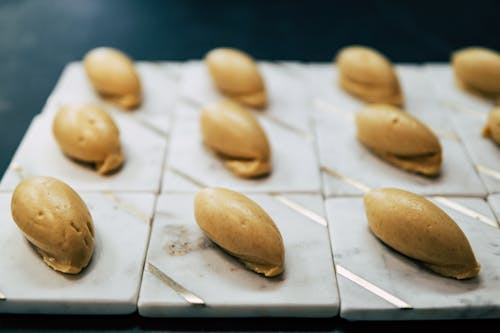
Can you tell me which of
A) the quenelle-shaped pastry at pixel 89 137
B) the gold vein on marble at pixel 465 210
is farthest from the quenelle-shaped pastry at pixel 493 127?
the quenelle-shaped pastry at pixel 89 137

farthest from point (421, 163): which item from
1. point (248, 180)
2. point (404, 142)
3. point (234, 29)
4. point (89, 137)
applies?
point (234, 29)

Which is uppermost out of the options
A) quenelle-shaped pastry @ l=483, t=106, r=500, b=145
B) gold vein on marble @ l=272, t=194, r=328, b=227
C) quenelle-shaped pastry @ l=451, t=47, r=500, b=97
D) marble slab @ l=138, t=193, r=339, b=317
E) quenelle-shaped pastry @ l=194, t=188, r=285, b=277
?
quenelle-shaped pastry @ l=451, t=47, r=500, b=97

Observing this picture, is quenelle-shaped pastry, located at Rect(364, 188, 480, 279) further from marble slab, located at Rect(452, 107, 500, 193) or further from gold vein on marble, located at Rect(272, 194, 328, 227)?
marble slab, located at Rect(452, 107, 500, 193)

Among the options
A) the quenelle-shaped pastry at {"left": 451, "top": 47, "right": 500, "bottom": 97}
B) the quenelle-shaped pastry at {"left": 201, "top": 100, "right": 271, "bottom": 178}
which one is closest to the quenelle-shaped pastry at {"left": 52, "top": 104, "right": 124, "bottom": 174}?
the quenelle-shaped pastry at {"left": 201, "top": 100, "right": 271, "bottom": 178}

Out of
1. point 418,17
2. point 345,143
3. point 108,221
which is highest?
point 418,17

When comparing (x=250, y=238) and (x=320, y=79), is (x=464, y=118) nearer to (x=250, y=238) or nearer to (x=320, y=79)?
(x=320, y=79)

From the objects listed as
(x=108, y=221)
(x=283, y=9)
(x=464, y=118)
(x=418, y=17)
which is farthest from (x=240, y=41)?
(x=108, y=221)
